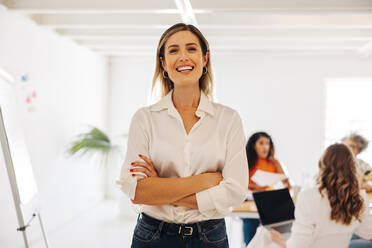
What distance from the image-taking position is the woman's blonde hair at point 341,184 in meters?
2.12

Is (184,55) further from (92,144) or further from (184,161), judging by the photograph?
(92,144)

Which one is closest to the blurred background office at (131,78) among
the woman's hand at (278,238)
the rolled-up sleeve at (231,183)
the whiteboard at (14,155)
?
the whiteboard at (14,155)

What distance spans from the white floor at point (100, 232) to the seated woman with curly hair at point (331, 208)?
1763 millimetres

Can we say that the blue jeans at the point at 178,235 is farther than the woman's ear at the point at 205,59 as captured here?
No

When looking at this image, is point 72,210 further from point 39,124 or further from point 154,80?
point 154,80

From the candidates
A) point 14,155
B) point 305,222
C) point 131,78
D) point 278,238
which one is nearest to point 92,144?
point 131,78

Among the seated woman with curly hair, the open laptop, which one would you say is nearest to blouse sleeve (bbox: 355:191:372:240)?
the seated woman with curly hair

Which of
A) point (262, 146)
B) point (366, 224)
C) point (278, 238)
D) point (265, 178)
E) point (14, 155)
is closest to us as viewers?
point (366, 224)

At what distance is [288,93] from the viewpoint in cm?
694

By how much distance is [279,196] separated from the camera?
9.16 ft

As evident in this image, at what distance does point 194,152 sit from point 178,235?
0.98 ft

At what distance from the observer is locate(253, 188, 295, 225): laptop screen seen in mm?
2662

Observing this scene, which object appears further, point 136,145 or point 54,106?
point 54,106

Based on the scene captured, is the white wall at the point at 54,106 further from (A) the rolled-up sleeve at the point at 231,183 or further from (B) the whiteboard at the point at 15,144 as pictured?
(A) the rolled-up sleeve at the point at 231,183
